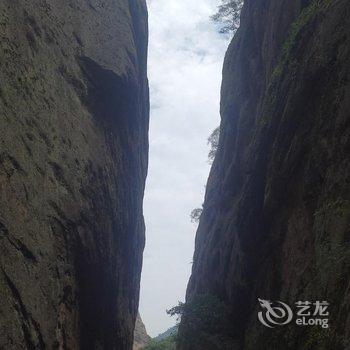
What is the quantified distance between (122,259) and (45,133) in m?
8.71

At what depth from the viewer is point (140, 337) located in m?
60.0

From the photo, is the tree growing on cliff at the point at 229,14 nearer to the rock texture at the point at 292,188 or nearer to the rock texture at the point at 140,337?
the rock texture at the point at 292,188

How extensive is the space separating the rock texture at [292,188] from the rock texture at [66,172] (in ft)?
17.3

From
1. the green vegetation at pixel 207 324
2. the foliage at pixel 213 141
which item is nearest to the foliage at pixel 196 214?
the foliage at pixel 213 141

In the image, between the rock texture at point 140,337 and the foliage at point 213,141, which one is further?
the rock texture at point 140,337

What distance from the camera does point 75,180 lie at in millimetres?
12781

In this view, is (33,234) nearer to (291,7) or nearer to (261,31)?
(291,7)
